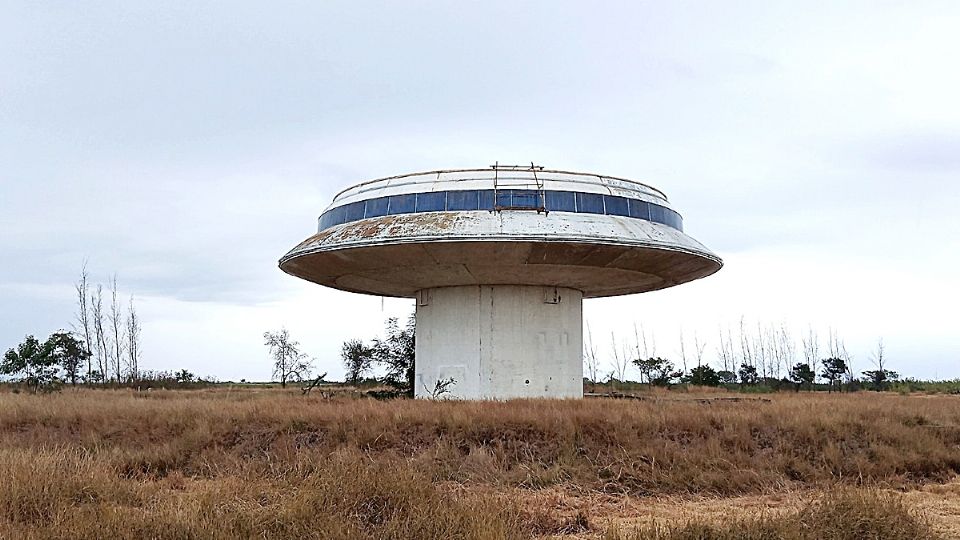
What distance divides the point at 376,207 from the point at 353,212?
2.95 ft

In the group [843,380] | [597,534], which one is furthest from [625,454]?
[843,380]

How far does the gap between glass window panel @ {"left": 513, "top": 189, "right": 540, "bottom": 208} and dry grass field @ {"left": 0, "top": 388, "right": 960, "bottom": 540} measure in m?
5.00

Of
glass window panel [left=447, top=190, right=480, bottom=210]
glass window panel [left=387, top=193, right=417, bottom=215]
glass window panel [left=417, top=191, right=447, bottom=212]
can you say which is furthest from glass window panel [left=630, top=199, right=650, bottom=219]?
glass window panel [left=387, top=193, right=417, bottom=215]

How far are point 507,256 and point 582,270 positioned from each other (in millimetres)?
2666

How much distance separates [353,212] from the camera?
23.2 metres

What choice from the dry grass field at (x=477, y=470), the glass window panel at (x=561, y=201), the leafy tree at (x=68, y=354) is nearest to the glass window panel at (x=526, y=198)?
the glass window panel at (x=561, y=201)

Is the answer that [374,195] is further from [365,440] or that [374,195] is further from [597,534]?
[597,534]

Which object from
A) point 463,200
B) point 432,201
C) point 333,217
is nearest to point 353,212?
point 333,217

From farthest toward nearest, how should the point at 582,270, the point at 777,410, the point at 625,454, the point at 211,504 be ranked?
the point at 582,270 < the point at 777,410 < the point at 625,454 < the point at 211,504

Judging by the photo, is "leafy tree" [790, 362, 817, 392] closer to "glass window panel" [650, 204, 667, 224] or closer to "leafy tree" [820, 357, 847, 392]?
"leafy tree" [820, 357, 847, 392]

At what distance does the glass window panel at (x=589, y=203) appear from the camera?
21750mm

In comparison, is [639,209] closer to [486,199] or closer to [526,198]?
[526,198]

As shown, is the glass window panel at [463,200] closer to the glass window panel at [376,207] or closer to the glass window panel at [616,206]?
the glass window panel at [376,207]

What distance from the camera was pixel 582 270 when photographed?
74.3 ft
